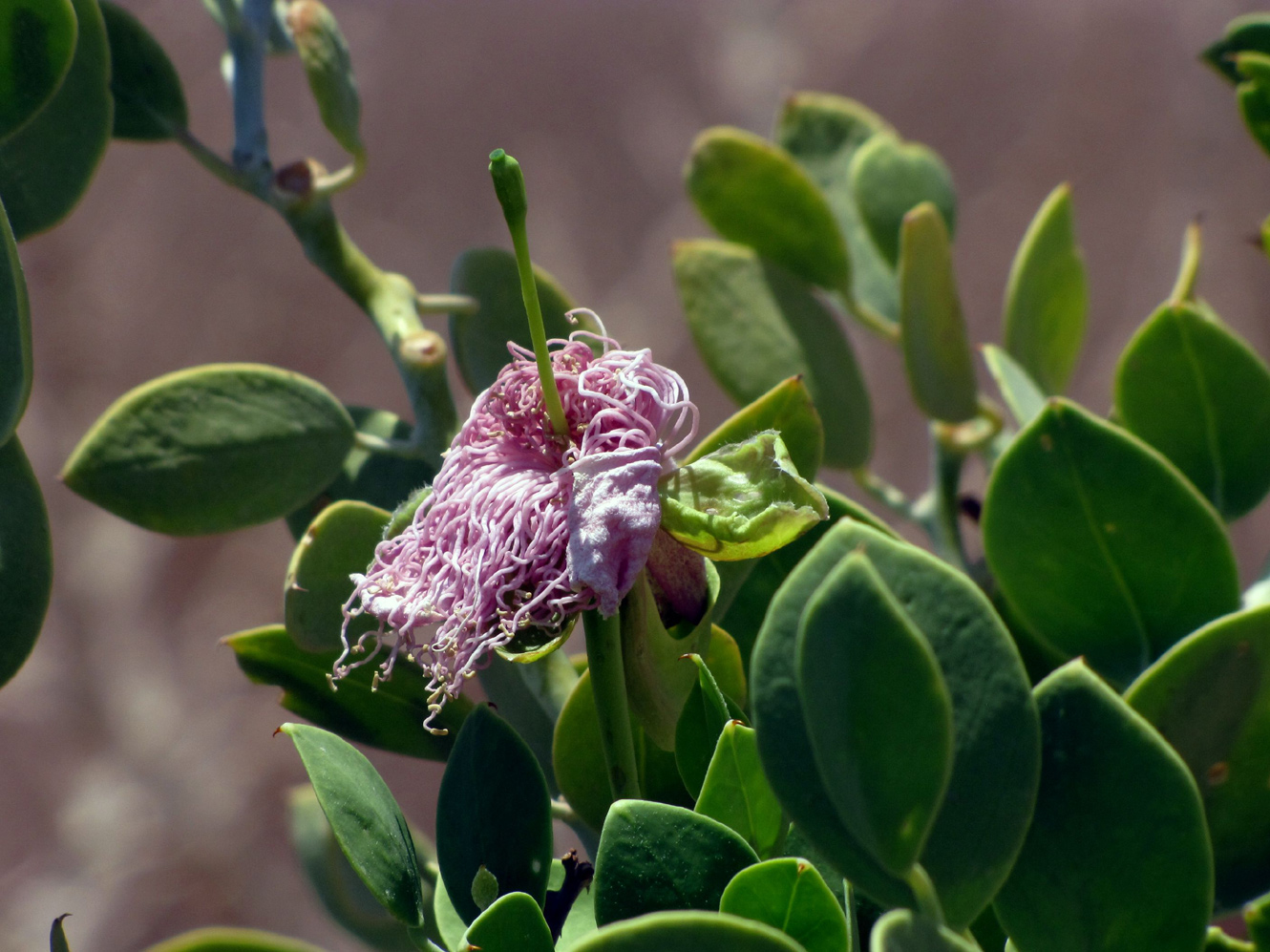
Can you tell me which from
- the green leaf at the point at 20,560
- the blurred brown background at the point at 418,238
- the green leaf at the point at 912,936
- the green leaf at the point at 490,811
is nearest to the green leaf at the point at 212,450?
the green leaf at the point at 20,560

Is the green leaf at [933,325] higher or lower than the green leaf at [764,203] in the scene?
lower

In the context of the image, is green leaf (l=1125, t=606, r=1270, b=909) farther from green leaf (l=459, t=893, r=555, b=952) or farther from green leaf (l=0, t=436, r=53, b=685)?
green leaf (l=0, t=436, r=53, b=685)

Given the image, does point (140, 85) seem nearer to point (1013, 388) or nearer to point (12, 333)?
point (12, 333)

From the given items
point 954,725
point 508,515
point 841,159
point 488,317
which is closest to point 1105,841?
point 954,725

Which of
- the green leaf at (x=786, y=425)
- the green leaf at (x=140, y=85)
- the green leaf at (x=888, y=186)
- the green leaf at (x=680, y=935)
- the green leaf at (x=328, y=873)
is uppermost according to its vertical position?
the green leaf at (x=140, y=85)

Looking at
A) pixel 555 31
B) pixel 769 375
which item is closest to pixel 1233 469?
pixel 769 375

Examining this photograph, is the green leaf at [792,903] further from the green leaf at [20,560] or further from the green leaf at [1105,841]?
the green leaf at [20,560]

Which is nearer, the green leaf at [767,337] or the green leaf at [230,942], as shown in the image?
the green leaf at [230,942]
